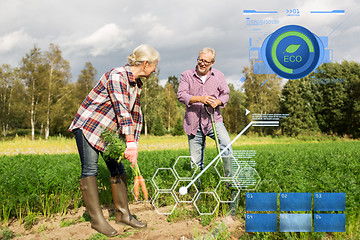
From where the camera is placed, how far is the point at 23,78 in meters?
23.5

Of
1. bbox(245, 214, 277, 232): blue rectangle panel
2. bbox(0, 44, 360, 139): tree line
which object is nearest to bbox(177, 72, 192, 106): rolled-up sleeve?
bbox(245, 214, 277, 232): blue rectangle panel

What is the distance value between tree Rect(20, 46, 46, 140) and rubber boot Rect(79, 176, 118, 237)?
22.9 meters

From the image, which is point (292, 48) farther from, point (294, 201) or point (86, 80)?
point (86, 80)

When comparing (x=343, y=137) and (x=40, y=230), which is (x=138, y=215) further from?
(x=343, y=137)

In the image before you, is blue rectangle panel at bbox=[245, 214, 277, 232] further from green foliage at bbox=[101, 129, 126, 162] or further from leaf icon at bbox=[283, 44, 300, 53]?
leaf icon at bbox=[283, 44, 300, 53]

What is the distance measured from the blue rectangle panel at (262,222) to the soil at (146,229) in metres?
0.29

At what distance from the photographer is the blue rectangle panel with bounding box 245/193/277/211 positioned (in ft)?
7.96

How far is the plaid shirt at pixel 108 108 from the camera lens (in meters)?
2.59

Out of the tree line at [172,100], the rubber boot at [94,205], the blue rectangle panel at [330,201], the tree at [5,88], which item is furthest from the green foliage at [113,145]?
the tree at [5,88]

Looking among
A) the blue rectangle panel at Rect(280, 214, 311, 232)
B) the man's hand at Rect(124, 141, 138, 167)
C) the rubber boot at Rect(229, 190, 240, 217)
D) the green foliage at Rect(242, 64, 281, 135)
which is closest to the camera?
the blue rectangle panel at Rect(280, 214, 311, 232)

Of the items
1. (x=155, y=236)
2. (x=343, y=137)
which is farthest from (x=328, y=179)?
(x=343, y=137)

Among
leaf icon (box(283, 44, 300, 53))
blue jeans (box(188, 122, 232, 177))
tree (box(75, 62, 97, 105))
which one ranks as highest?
tree (box(75, 62, 97, 105))

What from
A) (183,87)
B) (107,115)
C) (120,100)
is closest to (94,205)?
(107,115)

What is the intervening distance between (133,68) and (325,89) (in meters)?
20.0
